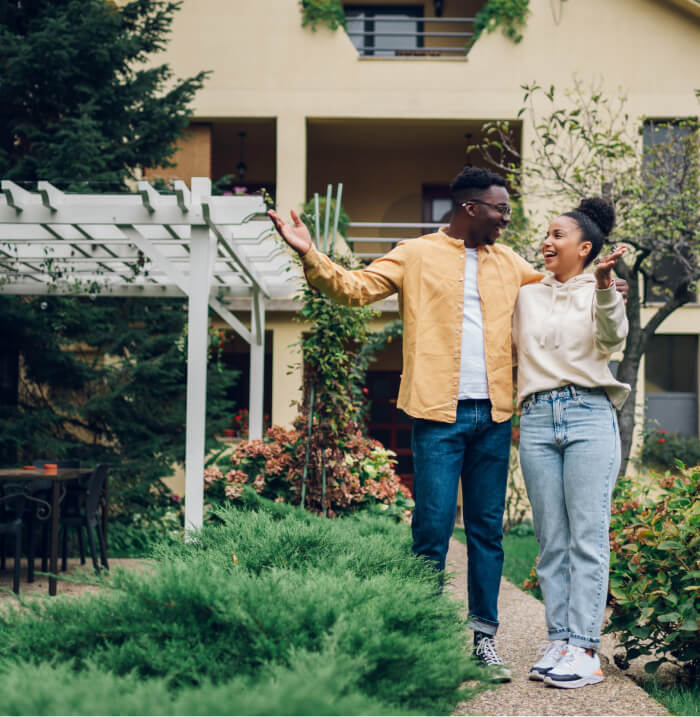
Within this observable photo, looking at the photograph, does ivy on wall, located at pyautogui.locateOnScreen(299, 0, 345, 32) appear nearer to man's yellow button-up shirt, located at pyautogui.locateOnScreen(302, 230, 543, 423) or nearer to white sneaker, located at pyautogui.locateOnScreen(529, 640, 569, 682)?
man's yellow button-up shirt, located at pyautogui.locateOnScreen(302, 230, 543, 423)

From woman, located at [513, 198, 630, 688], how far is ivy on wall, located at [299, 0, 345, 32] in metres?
9.81

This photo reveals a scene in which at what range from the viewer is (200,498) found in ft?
17.3

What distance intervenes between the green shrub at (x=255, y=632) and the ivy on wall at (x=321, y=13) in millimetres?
10851

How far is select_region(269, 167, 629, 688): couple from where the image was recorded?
2799 millimetres

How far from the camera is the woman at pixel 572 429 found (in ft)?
9.10

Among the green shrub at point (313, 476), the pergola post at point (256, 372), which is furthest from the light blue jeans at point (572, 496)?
the pergola post at point (256, 372)

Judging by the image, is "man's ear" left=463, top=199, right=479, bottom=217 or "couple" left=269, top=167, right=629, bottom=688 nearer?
"couple" left=269, top=167, right=629, bottom=688

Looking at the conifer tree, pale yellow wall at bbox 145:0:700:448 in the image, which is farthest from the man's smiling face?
pale yellow wall at bbox 145:0:700:448

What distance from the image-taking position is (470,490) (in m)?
2.96

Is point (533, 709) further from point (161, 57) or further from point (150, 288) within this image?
point (161, 57)

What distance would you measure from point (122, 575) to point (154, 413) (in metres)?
6.74

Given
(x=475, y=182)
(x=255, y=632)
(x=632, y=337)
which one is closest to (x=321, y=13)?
(x=632, y=337)

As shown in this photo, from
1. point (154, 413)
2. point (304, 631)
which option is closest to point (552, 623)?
point (304, 631)

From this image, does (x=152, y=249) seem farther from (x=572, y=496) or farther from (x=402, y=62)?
(x=402, y=62)
